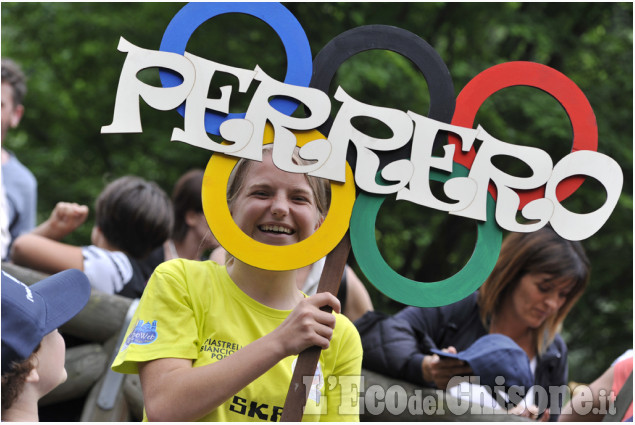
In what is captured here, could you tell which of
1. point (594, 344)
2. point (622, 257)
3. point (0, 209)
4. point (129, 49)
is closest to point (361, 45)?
point (129, 49)

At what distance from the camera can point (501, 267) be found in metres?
2.83

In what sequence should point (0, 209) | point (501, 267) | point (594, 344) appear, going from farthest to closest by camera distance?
Answer: point (594, 344) < point (0, 209) < point (501, 267)

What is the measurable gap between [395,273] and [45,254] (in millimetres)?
1613

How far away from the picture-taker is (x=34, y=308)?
1.73m

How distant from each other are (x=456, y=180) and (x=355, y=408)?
587 millimetres

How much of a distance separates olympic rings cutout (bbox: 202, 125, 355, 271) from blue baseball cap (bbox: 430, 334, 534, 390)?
30.2 inches

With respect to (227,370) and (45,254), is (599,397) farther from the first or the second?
(45,254)

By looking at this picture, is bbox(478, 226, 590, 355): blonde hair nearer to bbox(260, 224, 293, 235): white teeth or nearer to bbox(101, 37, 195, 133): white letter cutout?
bbox(260, 224, 293, 235): white teeth

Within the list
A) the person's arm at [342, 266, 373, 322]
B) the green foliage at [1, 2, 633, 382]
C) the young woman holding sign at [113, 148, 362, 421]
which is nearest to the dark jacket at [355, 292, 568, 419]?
the person's arm at [342, 266, 373, 322]

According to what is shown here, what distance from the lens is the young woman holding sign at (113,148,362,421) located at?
162 centimetres

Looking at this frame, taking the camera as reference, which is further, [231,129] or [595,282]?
[595,282]

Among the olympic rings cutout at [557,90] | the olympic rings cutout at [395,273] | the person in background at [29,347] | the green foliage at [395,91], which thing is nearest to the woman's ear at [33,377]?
the person in background at [29,347]

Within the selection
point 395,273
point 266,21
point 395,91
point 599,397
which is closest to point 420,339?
point 599,397

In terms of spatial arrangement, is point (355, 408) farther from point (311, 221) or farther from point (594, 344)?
point (594, 344)
